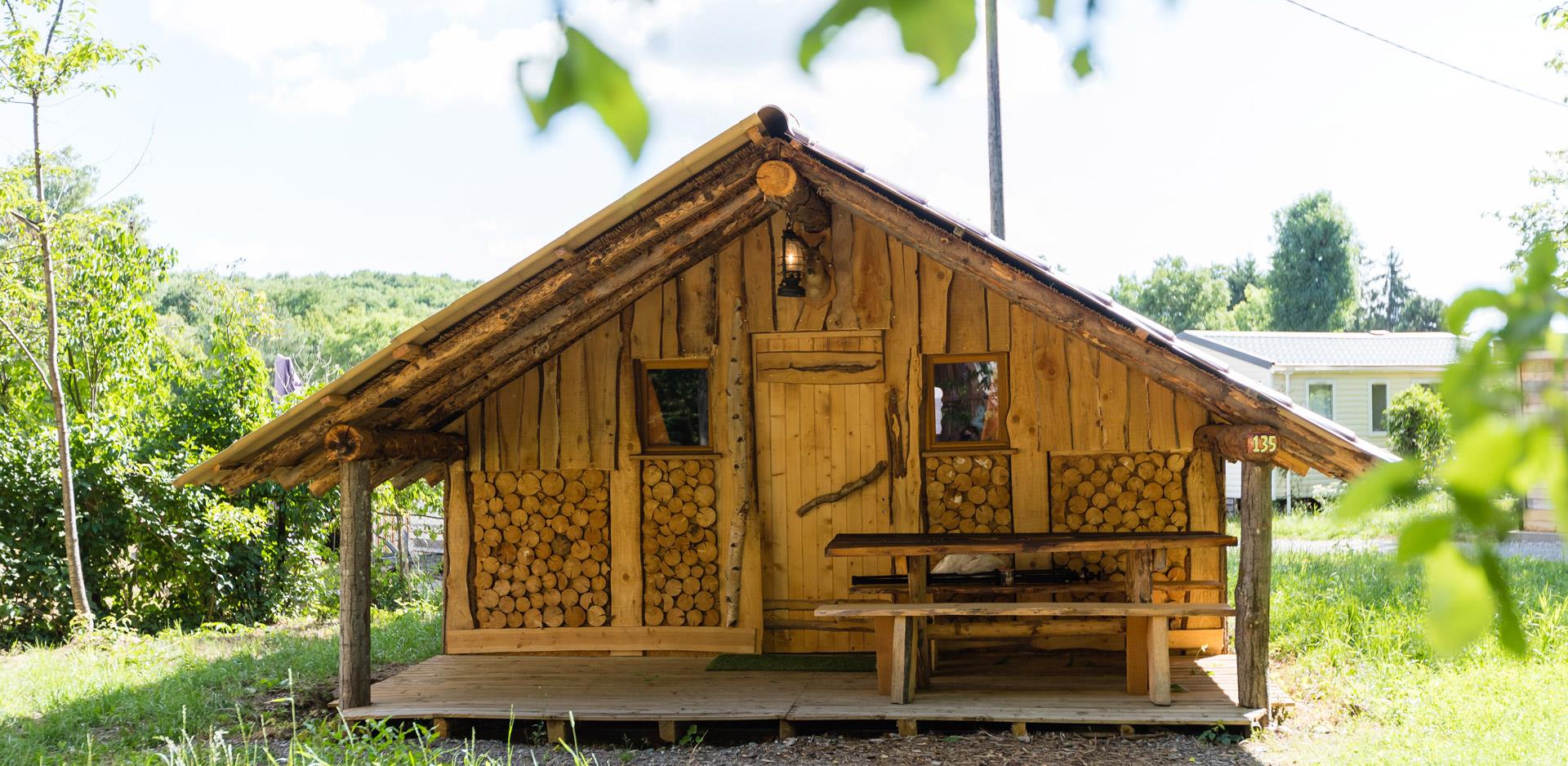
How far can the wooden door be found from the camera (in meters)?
7.64

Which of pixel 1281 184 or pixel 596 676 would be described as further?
pixel 1281 184

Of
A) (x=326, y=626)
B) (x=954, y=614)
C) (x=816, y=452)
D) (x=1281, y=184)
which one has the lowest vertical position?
(x=326, y=626)

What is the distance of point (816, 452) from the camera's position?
25.3 ft

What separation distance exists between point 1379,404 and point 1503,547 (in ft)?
29.8

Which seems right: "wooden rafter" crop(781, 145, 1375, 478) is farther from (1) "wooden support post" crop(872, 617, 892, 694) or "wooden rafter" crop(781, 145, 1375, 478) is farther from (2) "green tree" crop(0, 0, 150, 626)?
(2) "green tree" crop(0, 0, 150, 626)

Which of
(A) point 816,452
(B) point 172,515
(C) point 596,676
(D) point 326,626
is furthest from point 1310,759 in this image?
(B) point 172,515

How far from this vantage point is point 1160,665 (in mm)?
6160

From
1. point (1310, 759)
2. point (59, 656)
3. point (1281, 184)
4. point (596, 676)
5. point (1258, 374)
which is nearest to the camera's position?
point (1310, 759)

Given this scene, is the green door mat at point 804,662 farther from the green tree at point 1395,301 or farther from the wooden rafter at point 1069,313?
the green tree at point 1395,301

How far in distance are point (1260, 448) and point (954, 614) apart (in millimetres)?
1889

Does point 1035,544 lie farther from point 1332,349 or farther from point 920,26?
point 1332,349

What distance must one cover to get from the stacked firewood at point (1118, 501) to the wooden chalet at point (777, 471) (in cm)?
2

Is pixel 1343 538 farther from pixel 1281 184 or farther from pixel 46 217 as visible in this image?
pixel 1281 184

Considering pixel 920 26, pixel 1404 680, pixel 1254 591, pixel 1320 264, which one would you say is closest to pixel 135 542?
pixel 1254 591
